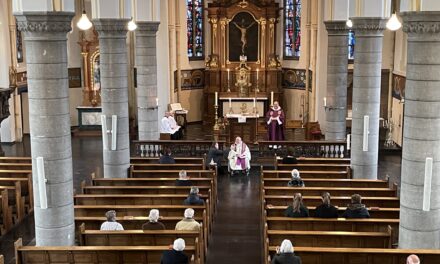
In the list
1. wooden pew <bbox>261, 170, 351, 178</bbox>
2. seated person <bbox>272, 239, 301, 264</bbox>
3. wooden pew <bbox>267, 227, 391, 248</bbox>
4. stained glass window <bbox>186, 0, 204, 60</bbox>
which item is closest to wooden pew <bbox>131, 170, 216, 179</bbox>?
wooden pew <bbox>261, 170, 351, 178</bbox>

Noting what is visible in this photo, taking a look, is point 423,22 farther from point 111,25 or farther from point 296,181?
point 111,25

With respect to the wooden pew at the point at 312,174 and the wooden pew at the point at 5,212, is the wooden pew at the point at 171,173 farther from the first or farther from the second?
the wooden pew at the point at 5,212

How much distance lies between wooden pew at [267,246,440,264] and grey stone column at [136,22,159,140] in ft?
43.3

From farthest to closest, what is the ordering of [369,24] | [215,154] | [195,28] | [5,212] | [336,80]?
[195,28] → [336,80] → [215,154] → [369,24] → [5,212]

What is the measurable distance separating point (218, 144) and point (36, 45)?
466 inches

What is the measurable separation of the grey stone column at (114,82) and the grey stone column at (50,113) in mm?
5499

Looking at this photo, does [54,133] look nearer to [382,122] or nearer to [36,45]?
[36,45]

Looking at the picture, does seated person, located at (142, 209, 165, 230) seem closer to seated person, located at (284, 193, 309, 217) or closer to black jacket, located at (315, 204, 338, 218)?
seated person, located at (284, 193, 309, 217)

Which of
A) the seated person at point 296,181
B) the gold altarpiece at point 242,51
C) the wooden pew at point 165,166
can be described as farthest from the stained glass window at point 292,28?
the seated person at point 296,181

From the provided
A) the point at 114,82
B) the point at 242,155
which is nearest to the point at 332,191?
the point at 242,155

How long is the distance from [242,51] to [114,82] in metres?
15.7

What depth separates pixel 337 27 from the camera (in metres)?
22.0

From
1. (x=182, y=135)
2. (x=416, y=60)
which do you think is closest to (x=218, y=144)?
(x=182, y=135)

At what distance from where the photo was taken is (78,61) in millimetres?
31156
